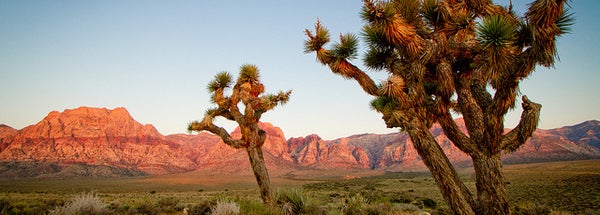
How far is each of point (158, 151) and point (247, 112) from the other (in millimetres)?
127353

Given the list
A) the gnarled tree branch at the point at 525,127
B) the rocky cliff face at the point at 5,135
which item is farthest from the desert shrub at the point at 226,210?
the rocky cliff face at the point at 5,135

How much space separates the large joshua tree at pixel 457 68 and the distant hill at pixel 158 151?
95022 mm

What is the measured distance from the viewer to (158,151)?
12594cm

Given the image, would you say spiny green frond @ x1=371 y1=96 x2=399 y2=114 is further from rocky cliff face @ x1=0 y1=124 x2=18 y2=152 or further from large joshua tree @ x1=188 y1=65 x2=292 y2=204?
rocky cliff face @ x1=0 y1=124 x2=18 y2=152

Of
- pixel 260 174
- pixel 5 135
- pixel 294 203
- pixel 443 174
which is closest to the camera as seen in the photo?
pixel 443 174

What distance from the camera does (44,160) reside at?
9612cm

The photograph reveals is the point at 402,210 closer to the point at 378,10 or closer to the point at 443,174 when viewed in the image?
the point at 443,174

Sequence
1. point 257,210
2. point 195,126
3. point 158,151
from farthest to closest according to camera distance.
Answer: point 158,151
point 195,126
point 257,210

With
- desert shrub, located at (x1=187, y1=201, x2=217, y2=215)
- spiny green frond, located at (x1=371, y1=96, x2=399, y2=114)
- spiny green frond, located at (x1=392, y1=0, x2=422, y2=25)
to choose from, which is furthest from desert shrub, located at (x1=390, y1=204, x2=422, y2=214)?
desert shrub, located at (x1=187, y1=201, x2=217, y2=215)

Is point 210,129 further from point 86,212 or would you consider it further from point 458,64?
point 458,64

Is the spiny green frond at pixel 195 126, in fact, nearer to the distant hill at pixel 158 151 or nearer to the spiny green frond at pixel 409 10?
the spiny green frond at pixel 409 10

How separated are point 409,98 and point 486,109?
59.3 inches

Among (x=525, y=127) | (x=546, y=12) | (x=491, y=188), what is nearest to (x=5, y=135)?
(x=491, y=188)

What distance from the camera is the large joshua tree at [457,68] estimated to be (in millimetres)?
6179
